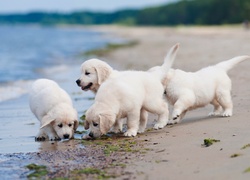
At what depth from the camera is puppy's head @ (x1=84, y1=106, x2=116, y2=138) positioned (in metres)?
7.47

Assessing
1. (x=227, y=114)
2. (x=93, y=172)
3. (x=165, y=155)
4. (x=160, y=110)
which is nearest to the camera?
(x=93, y=172)

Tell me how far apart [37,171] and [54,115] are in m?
2.14

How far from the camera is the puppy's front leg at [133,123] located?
7789 millimetres

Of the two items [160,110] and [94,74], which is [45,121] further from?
[160,110]

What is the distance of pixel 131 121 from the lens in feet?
25.7

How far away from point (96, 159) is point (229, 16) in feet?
301

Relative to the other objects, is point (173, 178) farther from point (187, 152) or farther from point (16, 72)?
point (16, 72)

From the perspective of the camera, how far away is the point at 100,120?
24.5 feet

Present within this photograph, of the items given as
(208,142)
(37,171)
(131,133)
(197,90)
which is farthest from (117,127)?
(37,171)

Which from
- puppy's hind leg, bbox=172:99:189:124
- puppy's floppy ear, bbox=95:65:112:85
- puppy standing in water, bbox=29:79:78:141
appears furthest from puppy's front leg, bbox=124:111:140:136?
puppy's floppy ear, bbox=95:65:112:85

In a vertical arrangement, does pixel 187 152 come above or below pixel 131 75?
below

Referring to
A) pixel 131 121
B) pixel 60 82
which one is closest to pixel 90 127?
pixel 131 121

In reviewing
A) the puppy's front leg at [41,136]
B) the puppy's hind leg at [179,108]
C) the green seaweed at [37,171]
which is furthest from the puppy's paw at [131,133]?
the green seaweed at [37,171]

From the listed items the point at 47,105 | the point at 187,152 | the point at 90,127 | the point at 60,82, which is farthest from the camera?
the point at 60,82
